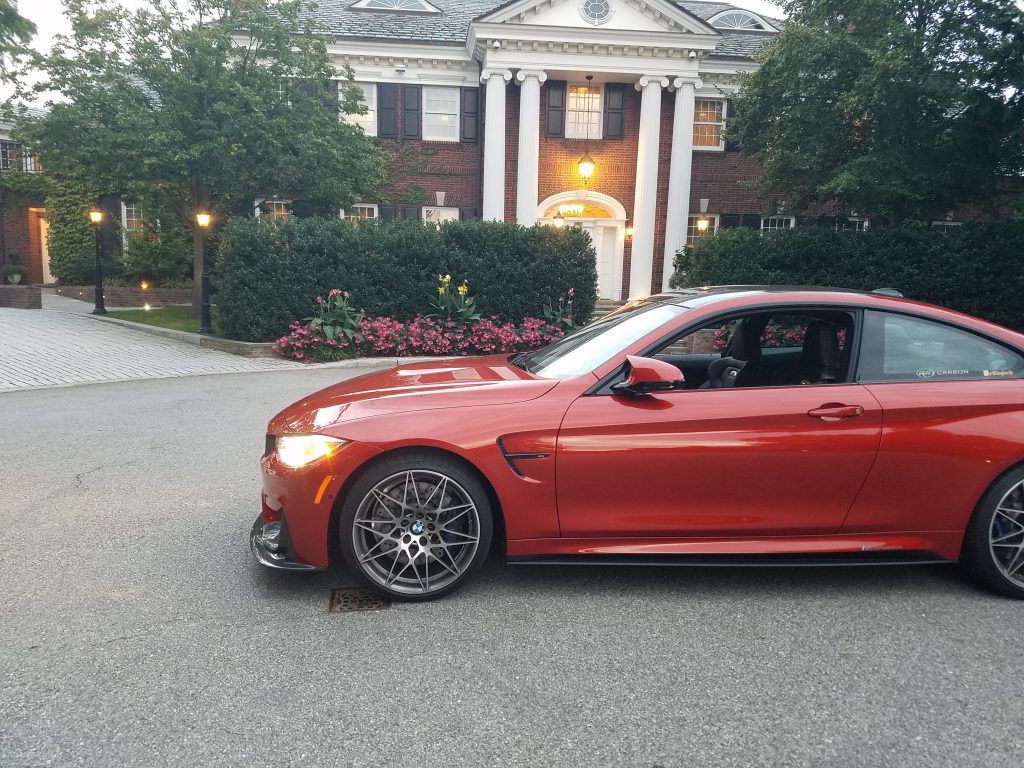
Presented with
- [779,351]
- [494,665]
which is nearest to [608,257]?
[779,351]

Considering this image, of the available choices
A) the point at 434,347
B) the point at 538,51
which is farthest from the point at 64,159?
the point at 538,51

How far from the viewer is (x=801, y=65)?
16.1 metres

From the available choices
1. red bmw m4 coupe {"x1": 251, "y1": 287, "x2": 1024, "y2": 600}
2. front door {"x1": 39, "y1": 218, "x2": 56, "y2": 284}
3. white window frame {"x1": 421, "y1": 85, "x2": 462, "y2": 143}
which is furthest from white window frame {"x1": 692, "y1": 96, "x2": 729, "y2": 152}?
front door {"x1": 39, "y1": 218, "x2": 56, "y2": 284}

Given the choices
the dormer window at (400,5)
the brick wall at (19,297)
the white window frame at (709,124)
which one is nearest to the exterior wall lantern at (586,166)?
the white window frame at (709,124)

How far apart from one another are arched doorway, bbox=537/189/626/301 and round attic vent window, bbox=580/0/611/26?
523 cm

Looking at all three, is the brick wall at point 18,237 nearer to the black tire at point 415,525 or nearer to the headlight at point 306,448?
the headlight at point 306,448

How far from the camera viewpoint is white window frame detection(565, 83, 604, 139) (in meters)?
25.3

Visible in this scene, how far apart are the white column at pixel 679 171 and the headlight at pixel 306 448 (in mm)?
21766

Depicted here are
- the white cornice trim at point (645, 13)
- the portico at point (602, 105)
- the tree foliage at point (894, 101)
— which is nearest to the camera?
the tree foliage at point (894, 101)

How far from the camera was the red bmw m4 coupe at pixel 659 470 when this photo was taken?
140 inches

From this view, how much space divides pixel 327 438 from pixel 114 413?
6.38 metres

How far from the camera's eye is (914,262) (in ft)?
51.7

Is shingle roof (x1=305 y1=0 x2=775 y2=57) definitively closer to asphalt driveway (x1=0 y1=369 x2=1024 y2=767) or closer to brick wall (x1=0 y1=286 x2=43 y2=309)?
brick wall (x1=0 y1=286 x2=43 y2=309)

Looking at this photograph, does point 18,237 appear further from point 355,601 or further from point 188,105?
point 355,601
